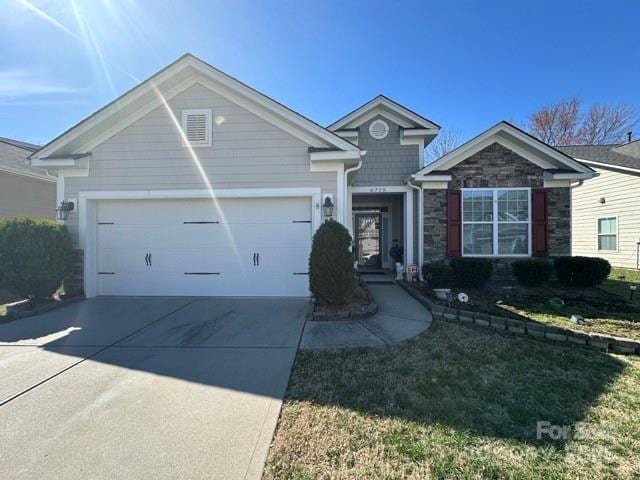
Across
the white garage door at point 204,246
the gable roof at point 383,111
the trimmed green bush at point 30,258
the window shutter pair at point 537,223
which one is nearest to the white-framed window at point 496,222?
the window shutter pair at point 537,223

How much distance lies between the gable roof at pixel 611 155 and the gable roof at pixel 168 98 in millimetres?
12410

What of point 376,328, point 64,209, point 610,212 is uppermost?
point 610,212

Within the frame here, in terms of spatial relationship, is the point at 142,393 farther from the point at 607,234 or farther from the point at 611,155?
the point at 611,155

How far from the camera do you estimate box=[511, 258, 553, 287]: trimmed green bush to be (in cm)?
887

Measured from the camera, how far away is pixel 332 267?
6.14 metres

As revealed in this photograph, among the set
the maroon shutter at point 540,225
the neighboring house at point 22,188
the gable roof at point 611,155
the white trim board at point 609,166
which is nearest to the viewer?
the maroon shutter at point 540,225

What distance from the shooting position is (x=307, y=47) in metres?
9.66

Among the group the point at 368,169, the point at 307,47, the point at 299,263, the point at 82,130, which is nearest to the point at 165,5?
the point at 82,130

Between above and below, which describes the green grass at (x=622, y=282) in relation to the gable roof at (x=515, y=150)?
below

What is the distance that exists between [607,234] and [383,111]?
11.2 m

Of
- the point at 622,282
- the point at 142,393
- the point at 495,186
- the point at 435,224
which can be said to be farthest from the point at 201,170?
the point at 622,282

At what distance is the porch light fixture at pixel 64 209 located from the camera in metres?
7.66

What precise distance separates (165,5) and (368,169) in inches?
271

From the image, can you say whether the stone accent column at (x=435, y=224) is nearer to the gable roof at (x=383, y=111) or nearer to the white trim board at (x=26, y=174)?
the gable roof at (x=383, y=111)
